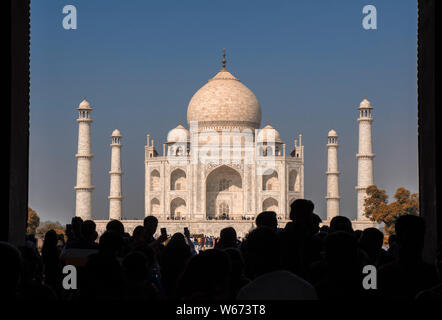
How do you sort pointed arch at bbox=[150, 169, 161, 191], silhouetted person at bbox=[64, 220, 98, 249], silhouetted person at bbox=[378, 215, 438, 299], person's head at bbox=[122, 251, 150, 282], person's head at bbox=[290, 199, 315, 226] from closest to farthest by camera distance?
silhouetted person at bbox=[378, 215, 438, 299] < person's head at bbox=[122, 251, 150, 282] < person's head at bbox=[290, 199, 315, 226] < silhouetted person at bbox=[64, 220, 98, 249] < pointed arch at bbox=[150, 169, 161, 191]

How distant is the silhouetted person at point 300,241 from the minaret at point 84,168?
35.8 meters

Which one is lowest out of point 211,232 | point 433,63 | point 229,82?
point 211,232

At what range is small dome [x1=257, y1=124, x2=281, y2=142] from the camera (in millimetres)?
42594

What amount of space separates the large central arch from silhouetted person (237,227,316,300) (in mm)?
37830

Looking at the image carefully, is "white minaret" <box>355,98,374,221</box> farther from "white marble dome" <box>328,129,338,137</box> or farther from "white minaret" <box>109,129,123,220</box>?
"white minaret" <box>109,129,123,220</box>

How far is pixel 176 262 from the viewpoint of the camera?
5605 millimetres

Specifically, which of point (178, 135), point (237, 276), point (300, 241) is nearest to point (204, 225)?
point (178, 135)

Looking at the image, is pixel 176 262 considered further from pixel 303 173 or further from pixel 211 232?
pixel 303 173

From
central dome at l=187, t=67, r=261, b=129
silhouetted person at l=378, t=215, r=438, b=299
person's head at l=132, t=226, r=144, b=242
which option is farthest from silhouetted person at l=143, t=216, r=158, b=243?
central dome at l=187, t=67, r=261, b=129

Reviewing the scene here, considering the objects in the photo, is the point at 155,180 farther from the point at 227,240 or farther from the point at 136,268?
the point at 136,268

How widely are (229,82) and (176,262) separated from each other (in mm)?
39436

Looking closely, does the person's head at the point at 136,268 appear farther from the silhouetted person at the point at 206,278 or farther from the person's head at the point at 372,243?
the person's head at the point at 372,243
